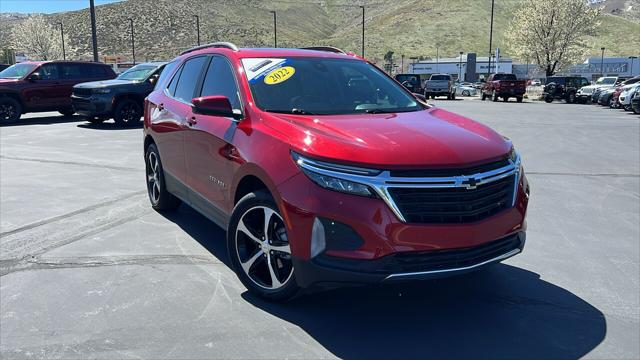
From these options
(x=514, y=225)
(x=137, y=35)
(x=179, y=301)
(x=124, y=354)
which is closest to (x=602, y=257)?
(x=514, y=225)

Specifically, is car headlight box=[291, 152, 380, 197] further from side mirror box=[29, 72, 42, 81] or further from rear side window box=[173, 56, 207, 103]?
side mirror box=[29, 72, 42, 81]

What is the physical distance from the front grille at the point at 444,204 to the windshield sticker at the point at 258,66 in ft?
6.01

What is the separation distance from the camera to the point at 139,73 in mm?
15984

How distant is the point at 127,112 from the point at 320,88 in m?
12.4

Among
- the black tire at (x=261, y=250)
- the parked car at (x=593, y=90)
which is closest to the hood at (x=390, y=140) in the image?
the black tire at (x=261, y=250)

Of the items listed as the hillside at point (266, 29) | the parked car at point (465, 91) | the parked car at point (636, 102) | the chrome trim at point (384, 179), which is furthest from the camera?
the hillside at point (266, 29)

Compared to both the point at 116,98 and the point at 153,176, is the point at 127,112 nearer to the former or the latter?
the point at 116,98

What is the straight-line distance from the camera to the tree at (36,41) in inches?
3290

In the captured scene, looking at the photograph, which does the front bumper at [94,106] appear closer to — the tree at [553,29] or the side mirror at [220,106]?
the side mirror at [220,106]

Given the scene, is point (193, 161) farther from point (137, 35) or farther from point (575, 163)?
point (137, 35)

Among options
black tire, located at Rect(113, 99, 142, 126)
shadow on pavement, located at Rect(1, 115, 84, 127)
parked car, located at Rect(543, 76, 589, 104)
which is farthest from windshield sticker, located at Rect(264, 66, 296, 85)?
parked car, located at Rect(543, 76, 589, 104)

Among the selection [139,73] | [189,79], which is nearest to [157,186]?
[189,79]

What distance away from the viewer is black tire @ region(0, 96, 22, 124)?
16.3m

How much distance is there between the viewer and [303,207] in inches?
125
